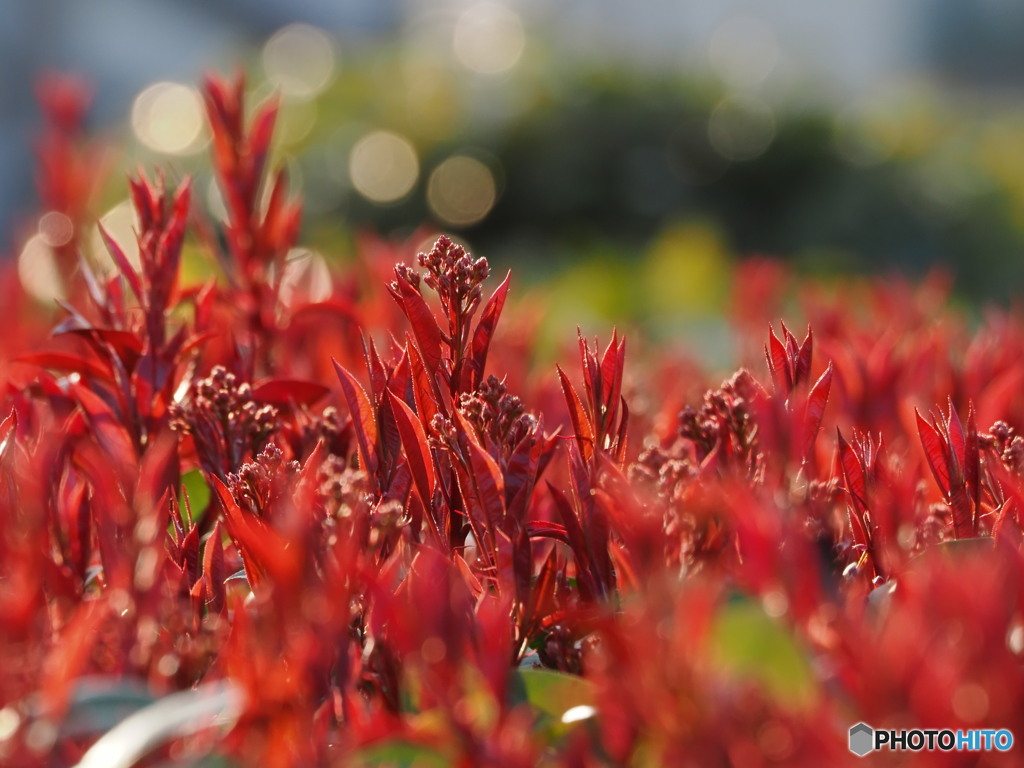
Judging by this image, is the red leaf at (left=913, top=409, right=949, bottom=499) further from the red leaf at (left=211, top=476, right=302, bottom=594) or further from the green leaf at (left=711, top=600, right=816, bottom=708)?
the red leaf at (left=211, top=476, right=302, bottom=594)

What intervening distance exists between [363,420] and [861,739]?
64 centimetres

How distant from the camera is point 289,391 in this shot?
1537 millimetres

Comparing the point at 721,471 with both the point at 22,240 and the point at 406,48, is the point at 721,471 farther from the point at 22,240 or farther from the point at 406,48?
the point at 406,48

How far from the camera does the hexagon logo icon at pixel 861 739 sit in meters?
0.84

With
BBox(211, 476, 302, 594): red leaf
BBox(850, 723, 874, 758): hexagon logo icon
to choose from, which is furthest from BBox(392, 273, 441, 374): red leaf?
BBox(850, 723, 874, 758): hexagon logo icon

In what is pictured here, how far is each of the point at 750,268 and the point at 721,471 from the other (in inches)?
75.6

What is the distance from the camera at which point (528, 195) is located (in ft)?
28.8

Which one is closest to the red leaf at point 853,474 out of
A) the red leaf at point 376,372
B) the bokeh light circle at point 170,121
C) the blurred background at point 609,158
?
the red leaf at point 376,372

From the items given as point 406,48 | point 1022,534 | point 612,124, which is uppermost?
point 406,48

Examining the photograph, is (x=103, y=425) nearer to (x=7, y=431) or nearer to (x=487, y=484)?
(x=7, y=431)

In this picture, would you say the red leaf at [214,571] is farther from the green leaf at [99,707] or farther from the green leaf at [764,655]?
the green leaf at [764,655]

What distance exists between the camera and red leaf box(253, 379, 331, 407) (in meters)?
1.52

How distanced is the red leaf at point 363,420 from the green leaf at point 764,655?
22.5 inches

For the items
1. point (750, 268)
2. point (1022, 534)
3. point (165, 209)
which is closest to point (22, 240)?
point (750, 268)
